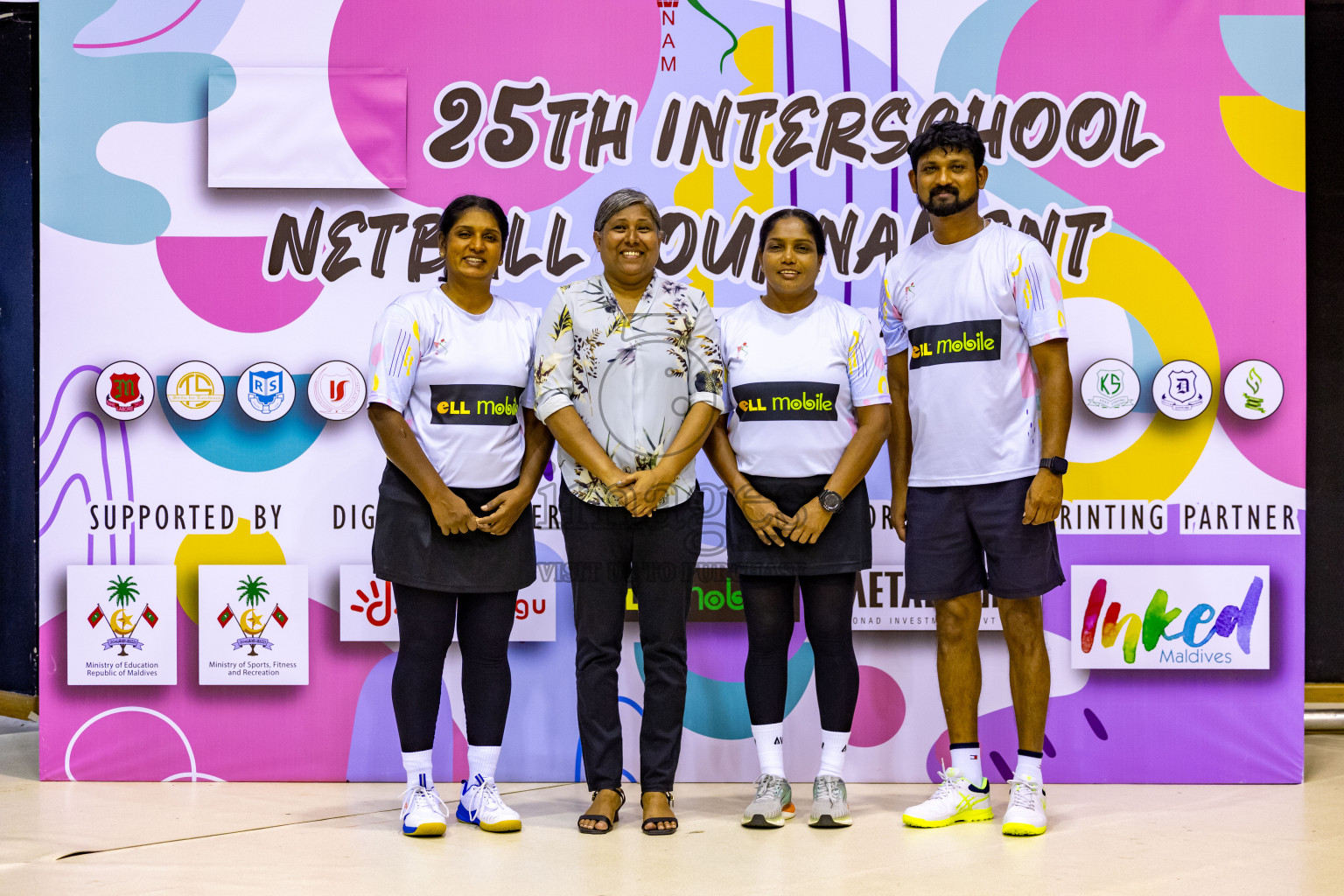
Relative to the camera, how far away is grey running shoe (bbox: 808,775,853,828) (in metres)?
2.81

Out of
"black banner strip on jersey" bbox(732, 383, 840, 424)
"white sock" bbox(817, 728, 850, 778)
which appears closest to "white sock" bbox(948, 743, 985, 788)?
"white sock" bbox(817, 728, 850, 778)

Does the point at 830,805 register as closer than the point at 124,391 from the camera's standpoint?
Yes

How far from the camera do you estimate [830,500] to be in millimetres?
2814

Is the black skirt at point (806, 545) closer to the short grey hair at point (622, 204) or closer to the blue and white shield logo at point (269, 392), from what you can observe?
the short grey hair at point (622, 204)

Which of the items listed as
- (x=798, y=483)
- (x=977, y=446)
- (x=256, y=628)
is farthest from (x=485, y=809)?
(x=977, y=446)

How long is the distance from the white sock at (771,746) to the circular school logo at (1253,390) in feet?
5.44

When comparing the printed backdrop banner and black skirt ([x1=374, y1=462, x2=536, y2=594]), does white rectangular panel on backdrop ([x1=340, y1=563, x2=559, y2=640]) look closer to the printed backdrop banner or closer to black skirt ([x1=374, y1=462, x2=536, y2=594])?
the printed backdrop banner

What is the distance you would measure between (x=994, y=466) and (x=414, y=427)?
57.3 inches

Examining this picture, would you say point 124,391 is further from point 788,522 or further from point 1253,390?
point 1253,390

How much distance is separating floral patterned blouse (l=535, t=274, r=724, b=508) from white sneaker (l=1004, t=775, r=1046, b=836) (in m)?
1.11

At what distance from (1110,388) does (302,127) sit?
250 centimetres

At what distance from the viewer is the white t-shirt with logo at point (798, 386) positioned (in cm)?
288

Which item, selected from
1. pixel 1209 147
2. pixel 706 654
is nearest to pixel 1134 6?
pixel 1209 147

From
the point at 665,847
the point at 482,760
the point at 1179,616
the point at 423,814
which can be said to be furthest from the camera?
the point at 1179,616
